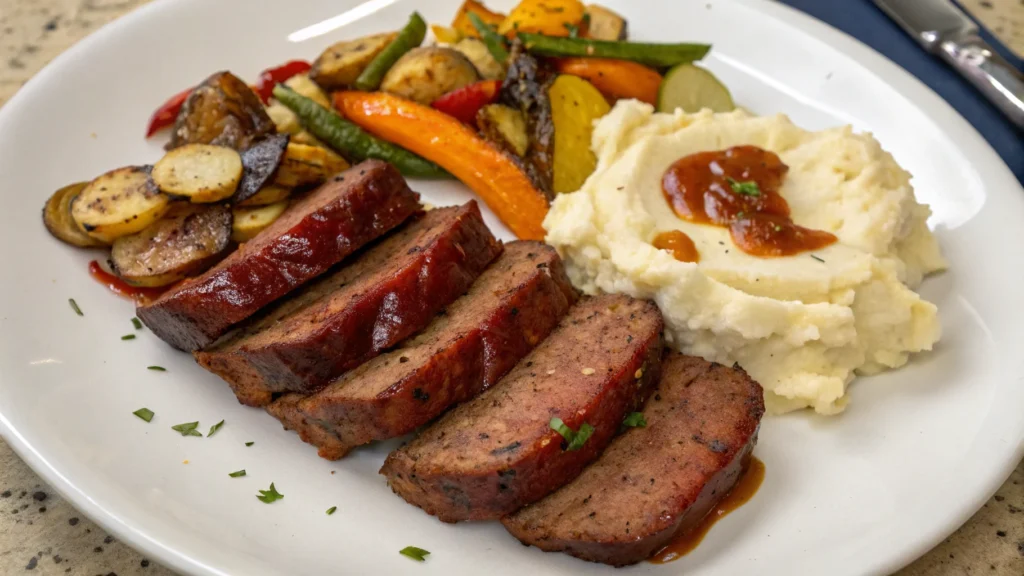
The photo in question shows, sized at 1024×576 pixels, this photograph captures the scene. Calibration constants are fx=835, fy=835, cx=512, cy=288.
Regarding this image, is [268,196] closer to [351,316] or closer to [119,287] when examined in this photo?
[119,287]

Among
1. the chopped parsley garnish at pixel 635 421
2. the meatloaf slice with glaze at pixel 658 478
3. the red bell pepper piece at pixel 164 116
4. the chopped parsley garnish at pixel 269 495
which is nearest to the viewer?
the meatloaf slice with glaze at pixel 658 478

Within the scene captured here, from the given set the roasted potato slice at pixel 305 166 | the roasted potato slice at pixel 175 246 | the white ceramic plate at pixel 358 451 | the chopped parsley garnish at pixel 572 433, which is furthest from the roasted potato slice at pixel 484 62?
the chopped parsley garnish at pixel 572 433

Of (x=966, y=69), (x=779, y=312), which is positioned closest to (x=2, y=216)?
(x=779, y=312)

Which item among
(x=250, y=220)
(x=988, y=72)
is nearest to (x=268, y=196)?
(x=250, y=220)

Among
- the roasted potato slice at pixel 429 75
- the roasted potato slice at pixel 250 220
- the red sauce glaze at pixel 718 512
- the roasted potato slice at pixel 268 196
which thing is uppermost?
the roasted potato slice at pixel 429 75

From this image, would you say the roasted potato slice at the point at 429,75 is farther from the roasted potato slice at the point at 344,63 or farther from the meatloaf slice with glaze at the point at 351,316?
the meatloaf slice with glaze at the point at 351,316

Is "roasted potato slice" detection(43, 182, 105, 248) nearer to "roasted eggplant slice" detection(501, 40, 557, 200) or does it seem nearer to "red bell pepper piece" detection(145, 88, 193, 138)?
"red bell pepper piece" detection(145, 88, 193, 138)
